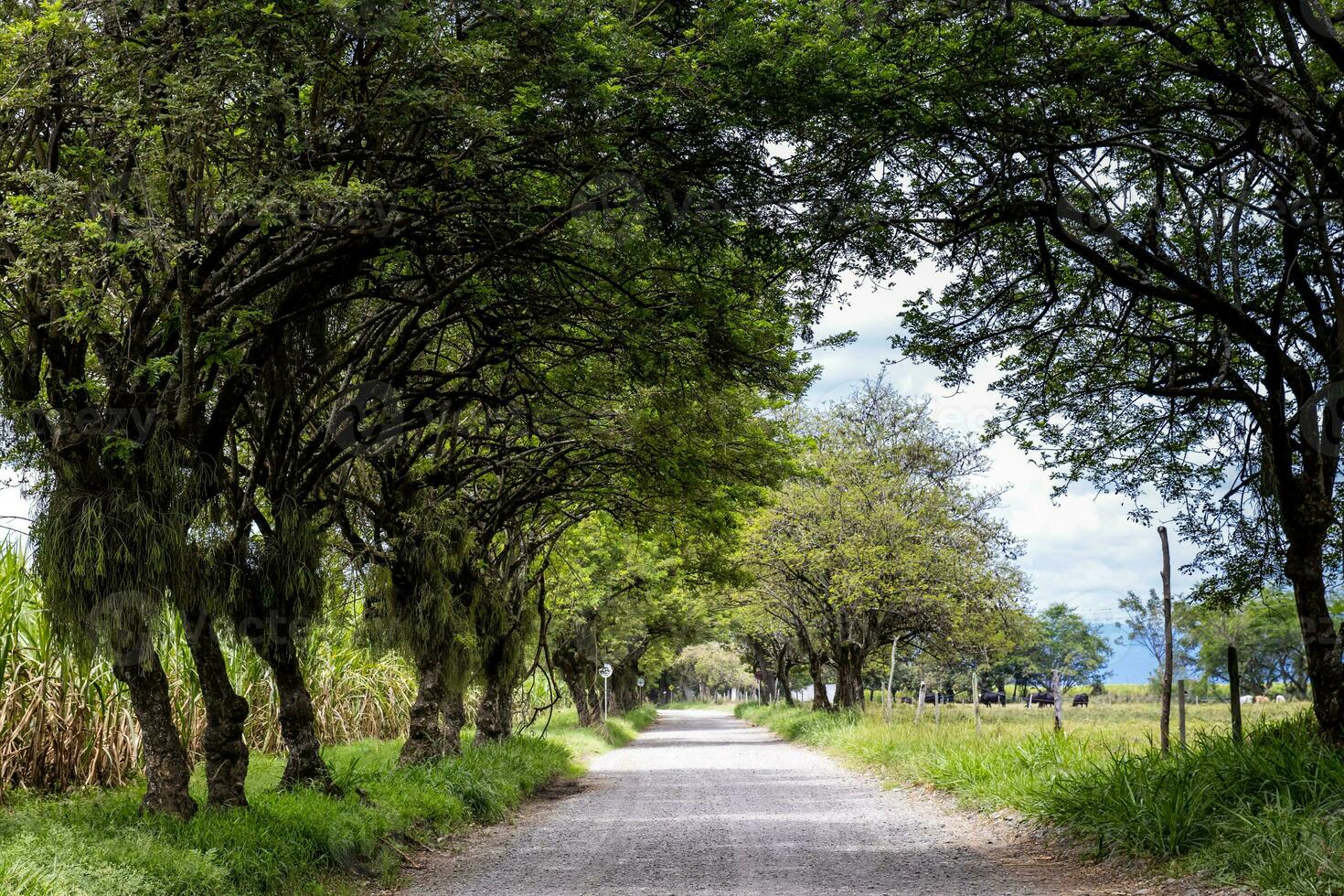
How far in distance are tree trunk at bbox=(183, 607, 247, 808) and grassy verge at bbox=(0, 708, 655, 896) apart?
11.0 inches

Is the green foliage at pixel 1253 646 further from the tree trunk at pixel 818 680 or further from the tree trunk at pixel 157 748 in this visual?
the tree trunk at pixel 157 748

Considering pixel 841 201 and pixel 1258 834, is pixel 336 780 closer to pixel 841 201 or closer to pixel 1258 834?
pixel 841 201

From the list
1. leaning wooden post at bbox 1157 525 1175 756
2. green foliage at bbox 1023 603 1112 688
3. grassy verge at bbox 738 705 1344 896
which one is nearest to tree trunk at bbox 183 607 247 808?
grassy verge at bbox 738 705 1344 896

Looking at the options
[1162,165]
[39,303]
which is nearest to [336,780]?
[39,303]

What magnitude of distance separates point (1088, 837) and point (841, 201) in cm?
612

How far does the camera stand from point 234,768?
8.62 meters

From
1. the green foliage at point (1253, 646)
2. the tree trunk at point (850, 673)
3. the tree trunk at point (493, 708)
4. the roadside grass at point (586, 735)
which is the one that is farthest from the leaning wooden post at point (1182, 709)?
the green foliage at point (1253, 646)

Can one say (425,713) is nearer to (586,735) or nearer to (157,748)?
(157,748)

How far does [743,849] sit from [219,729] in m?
5.06

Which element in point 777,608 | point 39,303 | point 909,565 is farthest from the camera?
Result: point 777,608

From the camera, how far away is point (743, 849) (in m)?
10.2

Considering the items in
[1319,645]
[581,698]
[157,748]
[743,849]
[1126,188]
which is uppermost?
[1126,188]

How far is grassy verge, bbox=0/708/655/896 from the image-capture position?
20.0 ft

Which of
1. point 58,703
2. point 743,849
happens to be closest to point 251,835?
point 58,703
